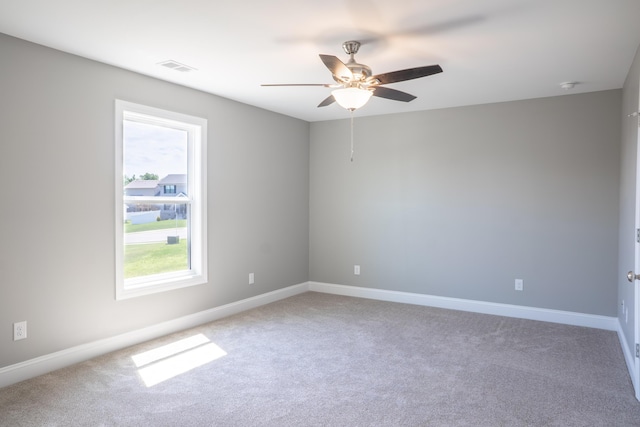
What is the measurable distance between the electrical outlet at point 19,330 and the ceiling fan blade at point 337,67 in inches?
110

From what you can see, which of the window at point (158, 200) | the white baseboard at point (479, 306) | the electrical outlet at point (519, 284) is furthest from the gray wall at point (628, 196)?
the window at point (158, 200)

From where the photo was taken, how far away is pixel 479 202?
199 inches

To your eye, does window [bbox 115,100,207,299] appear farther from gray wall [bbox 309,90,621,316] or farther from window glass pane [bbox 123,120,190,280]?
gray wall [bbox 309,90,621,316]

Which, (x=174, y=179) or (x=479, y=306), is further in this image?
(x=479, y=306)

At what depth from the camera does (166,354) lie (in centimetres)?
361

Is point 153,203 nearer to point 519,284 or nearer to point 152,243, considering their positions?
point 152,243

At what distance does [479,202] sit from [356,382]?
113 inches

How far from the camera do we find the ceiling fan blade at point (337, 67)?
264 centimetres

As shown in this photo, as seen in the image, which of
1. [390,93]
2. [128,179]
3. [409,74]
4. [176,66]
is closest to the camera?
[409,74]

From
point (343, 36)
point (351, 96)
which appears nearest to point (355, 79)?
point (351, 96)

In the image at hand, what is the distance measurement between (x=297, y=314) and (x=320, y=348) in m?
1.13

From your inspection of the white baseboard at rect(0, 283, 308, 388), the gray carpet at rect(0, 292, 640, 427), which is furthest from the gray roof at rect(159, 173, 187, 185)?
the gray carpet at rect(0, 292, 640, 427)

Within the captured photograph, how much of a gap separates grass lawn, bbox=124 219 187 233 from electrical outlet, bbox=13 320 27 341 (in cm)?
107

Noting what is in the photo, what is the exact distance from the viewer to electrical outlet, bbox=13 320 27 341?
3.06 metres
